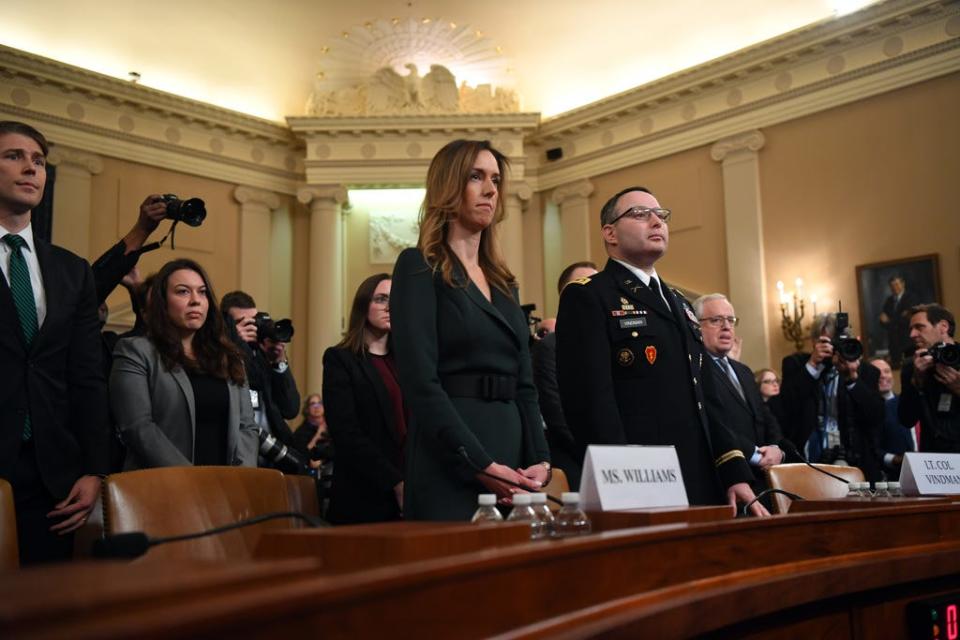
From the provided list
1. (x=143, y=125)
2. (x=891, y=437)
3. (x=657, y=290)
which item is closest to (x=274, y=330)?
(x=657, y=290)

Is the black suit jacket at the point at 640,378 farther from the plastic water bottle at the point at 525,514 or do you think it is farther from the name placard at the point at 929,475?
the plastic water bottle at the point at 525,514

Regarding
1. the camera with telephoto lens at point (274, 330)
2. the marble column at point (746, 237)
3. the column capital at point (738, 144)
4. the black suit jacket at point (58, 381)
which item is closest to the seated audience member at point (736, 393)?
the camera with telephoto lens at point (274, 330)

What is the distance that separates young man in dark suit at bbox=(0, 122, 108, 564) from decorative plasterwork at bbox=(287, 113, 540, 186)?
31.5 feet

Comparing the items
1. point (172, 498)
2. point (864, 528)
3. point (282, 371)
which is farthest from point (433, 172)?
point (282, 371)

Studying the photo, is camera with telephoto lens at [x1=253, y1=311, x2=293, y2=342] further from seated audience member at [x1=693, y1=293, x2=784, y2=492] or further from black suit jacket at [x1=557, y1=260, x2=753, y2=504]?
black suit jacket at [x1=557, y1=260, x2=753, y2=504]

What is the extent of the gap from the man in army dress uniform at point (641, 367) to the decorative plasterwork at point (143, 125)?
370 inches

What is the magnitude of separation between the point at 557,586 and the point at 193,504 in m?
1.07

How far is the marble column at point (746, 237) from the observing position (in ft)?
32.2

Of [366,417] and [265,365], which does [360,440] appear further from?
[265,365]

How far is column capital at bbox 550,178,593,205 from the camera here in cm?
1178

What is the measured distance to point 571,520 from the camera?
133cm

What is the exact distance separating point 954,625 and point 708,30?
1028 cm

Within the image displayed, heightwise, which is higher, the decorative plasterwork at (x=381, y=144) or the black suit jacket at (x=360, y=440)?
the decorative plasterwork at (x=381, y=144)

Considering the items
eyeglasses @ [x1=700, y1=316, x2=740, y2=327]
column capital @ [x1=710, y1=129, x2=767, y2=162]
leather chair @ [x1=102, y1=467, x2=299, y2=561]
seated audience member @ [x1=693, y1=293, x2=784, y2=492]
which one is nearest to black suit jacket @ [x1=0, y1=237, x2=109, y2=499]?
leather chair @ [x1=102, y1=467, x2=299, y2=561]
